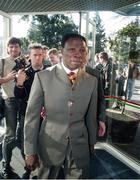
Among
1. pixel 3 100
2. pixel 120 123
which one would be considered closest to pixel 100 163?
pixel 120 123

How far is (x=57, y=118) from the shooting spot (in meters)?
2.16

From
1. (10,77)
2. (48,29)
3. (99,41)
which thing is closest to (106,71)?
(10,77)

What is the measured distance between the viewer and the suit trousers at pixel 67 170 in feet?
7.18

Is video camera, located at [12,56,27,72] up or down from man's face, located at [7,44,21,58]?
down

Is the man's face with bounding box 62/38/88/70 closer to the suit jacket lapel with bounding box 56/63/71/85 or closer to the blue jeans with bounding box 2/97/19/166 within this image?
the suit jacket lapel with bounding box 56/63/71/85

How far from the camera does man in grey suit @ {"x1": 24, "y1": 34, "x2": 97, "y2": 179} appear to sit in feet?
7.07

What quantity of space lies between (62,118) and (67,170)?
0.41m

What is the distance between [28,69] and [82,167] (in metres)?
1.47

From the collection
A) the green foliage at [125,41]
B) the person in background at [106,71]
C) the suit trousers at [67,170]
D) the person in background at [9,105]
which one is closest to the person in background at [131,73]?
the green foliage at [125,41]

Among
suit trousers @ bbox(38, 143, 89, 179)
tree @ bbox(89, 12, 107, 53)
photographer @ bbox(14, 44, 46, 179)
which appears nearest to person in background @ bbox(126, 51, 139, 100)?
tree @ bbox(89, 12, 107, 53)

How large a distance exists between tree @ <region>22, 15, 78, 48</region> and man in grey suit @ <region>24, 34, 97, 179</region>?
2110 cm

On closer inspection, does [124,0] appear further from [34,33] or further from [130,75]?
[34,33]

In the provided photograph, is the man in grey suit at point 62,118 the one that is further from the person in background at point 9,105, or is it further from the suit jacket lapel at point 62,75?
the person in background at point 9,105

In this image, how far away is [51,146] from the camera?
2195mm
